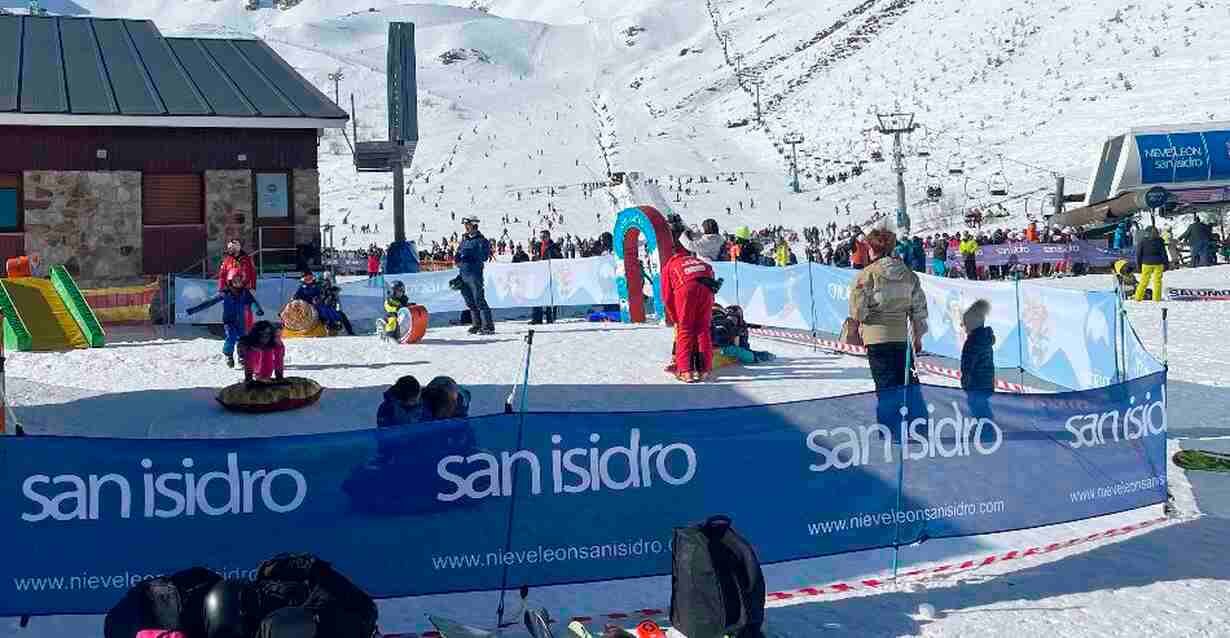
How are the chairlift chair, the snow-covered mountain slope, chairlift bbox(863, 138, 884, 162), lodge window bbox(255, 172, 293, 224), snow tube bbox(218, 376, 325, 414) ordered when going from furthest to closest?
chairlift bbox(863, 138, 884, 162)
the snow-covered mountain slope
the chairlift chair
lodge window bbox(255, 172, 293, 224)
snow tube bbox(218, 376, 325, 414)

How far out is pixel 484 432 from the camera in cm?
576

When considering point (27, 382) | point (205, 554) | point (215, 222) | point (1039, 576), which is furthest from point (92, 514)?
point (215, 222)

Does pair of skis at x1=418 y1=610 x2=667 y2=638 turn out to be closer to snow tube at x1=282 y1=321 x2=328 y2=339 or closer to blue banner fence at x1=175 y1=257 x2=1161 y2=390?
blue banner fence at x1=175 y1=257 x2=1161 y2=390

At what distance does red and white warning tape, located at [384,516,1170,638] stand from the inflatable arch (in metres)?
11.2

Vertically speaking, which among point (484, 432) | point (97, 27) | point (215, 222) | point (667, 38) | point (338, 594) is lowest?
point (338, 594)

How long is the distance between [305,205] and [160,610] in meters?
19.5

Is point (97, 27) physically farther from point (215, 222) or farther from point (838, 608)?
point (838, 608)

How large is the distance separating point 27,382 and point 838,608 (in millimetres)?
10157

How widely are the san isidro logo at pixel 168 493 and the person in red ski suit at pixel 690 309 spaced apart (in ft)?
22.6

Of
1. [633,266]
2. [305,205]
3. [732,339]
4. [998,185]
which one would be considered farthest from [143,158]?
[998,185]

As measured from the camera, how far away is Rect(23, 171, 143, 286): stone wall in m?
21.4

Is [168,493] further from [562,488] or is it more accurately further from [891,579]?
[891,579]

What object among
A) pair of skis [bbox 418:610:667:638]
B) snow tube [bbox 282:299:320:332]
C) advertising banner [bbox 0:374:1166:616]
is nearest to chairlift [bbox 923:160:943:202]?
snow tube [bbox 282:299:320:332]

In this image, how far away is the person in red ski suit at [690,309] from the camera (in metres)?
12.0
